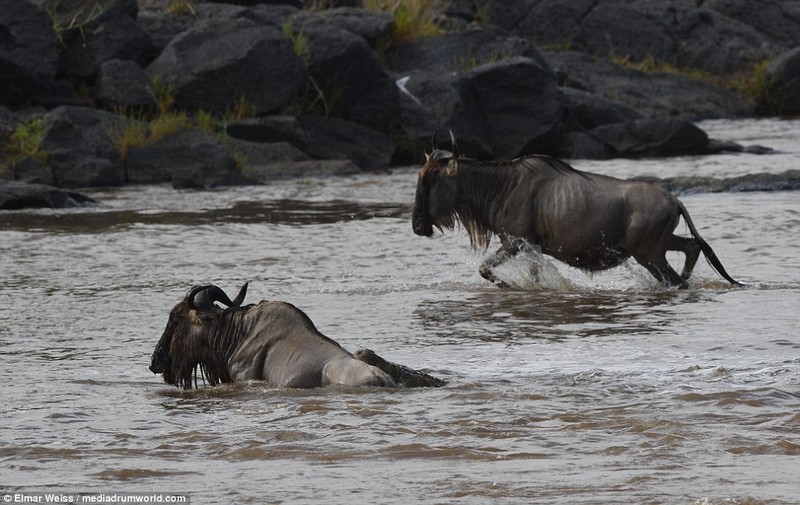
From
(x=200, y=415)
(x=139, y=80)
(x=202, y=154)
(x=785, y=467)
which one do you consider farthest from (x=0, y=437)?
(x=139, y=80)

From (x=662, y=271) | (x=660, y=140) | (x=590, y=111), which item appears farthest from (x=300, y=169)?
(x=662, y=271)

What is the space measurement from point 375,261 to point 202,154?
25.0 feet

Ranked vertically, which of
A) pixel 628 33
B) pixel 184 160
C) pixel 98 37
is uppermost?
pixel 628 33

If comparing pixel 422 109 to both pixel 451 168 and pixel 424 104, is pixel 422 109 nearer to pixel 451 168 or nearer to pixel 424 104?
pixel 424 104

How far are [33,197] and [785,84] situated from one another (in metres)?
17.6

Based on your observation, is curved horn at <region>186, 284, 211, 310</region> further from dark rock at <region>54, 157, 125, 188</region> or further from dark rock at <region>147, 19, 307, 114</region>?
dark rock at <region>147, 19, 307, 114</region>

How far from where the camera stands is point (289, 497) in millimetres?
5652

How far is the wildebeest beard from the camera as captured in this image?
779cm

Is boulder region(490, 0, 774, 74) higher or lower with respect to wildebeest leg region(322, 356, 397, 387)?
higher

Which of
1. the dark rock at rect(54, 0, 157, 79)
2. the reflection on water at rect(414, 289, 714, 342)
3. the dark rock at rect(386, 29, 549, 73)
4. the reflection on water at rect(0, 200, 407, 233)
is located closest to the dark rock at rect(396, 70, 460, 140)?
the dark rock at rect(386, 29, 549, 73)

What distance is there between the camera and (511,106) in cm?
2442

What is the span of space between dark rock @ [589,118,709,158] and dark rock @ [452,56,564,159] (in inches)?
40.5

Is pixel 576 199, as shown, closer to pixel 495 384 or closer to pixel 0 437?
pixel 495 384

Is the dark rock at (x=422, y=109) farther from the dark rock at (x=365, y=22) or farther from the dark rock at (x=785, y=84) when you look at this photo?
the dark rock at (x=785, y=84)
